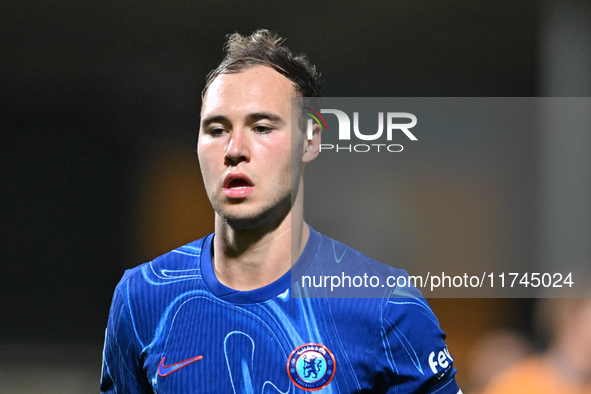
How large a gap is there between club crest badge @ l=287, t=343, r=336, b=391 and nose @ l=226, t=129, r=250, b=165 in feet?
2.03

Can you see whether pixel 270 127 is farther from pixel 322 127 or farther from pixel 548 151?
pixel 548 151

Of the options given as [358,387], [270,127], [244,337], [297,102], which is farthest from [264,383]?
[297,102]

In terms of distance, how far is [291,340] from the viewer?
1.54 m

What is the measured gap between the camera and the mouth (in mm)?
1523

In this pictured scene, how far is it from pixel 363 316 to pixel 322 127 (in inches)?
26.7

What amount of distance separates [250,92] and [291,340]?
2.57 feet

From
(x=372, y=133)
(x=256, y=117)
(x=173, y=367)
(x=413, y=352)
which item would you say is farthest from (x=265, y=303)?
(x=372, y=133)

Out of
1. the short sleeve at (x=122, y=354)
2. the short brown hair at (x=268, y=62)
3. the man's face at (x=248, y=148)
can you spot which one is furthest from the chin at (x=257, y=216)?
the short sleeve at (x=122, y=354)

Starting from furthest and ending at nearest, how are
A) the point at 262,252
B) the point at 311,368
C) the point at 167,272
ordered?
the point at 167,272 < the point at 262,252 < the point at 311,368

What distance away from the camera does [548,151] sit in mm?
1928

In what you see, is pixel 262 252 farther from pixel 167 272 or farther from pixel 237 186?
pixel 167 272

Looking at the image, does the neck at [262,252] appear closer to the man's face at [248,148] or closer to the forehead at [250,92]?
the man's face at [248,148]

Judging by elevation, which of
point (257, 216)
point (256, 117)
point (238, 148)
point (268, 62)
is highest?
point (268, 62)

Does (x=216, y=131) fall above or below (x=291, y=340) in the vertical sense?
above
